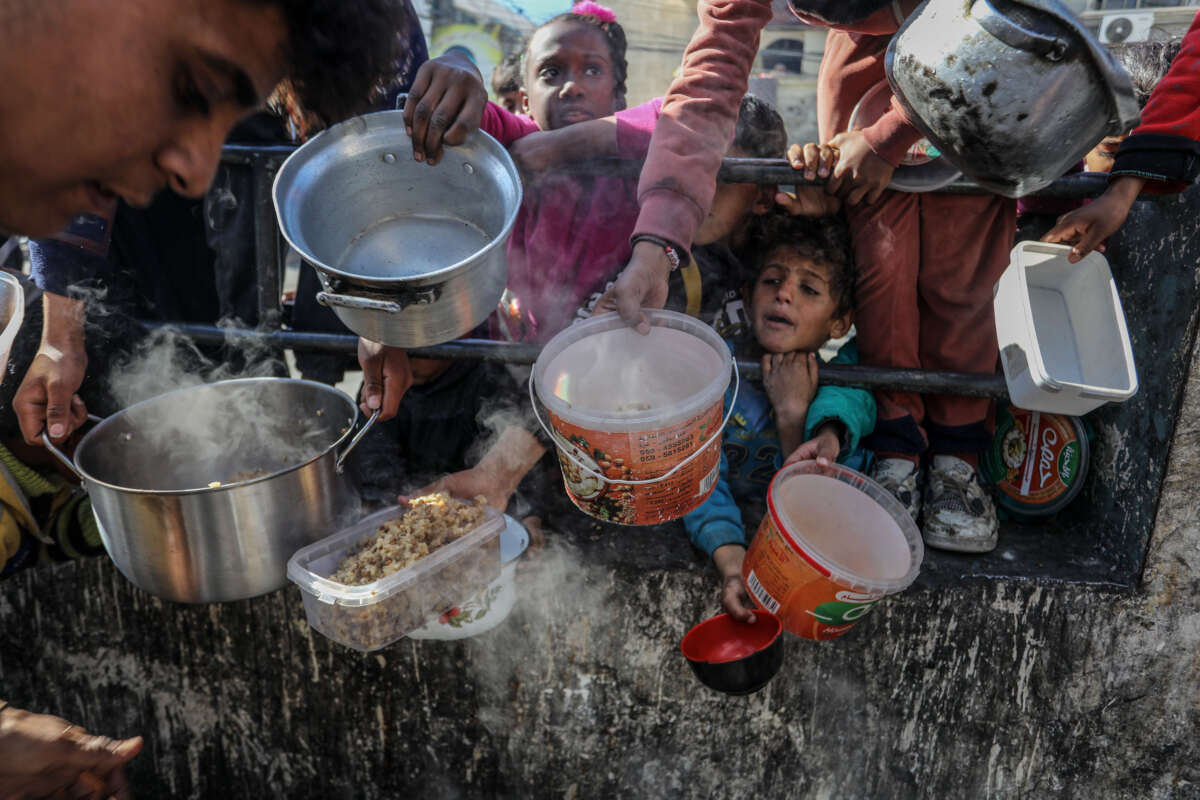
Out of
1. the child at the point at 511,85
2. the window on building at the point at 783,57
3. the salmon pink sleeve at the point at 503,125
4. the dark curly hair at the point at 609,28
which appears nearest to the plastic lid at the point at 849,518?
the salmon pink sleeve at the point at 503,125

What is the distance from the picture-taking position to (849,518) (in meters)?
1.98

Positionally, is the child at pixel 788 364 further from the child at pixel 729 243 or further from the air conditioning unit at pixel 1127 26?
the air conditioning unit at pixel 1127 26

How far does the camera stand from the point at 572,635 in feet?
6.96

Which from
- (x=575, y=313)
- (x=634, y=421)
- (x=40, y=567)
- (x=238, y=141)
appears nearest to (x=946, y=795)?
(x=634, y=421)

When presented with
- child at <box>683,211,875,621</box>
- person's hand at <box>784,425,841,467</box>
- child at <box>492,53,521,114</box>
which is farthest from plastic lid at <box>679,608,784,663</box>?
child at <box>492,53,521,114</box>

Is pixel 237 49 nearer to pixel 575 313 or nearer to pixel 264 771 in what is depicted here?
pixel 575 313

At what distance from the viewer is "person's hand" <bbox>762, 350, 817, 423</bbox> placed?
2.21m

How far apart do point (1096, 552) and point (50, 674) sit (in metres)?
3.32

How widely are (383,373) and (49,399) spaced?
2.93 feet

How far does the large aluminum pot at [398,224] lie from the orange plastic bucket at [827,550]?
92 centimetres

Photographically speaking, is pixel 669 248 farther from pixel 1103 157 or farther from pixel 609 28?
pixel 1103 157

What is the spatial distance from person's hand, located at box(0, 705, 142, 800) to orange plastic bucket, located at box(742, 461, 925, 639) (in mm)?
1345

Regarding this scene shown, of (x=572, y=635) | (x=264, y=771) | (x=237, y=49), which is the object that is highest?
(x=237, y=49)

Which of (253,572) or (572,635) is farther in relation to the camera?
(572,635)
